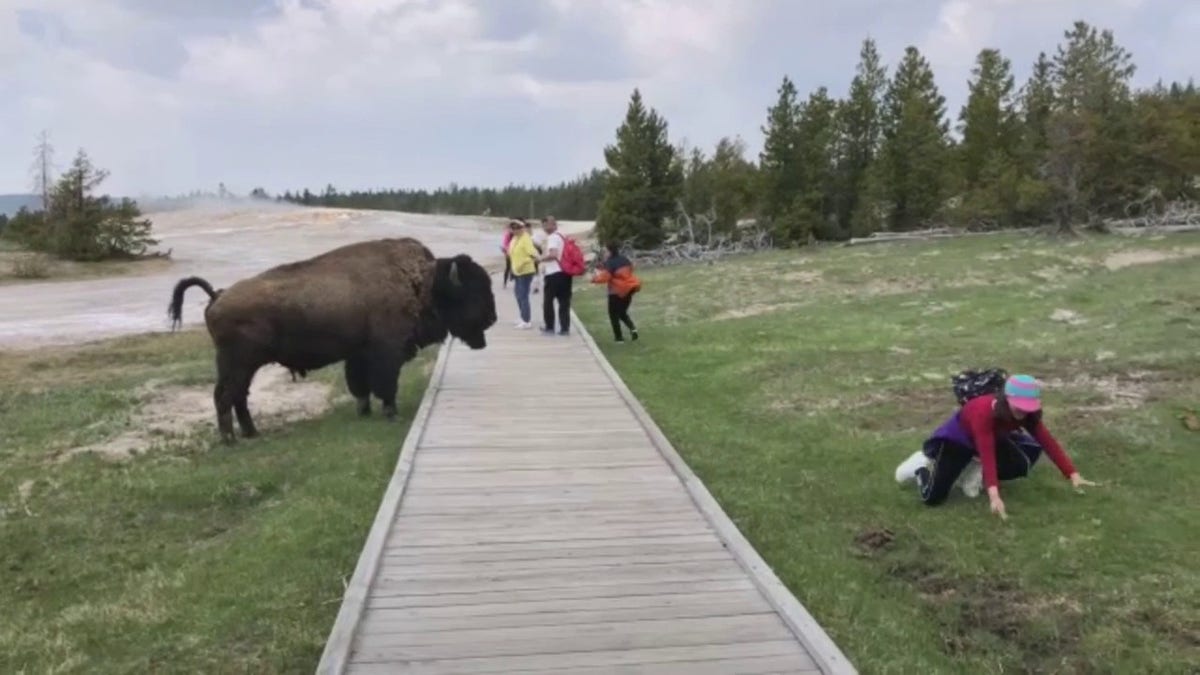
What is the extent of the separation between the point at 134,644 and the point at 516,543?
250 cm

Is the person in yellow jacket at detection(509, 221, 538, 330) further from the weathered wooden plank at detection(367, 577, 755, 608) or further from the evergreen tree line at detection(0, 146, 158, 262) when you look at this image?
the evergreen tree line at detection(0, 146, 158, 262)

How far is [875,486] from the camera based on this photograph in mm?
9500

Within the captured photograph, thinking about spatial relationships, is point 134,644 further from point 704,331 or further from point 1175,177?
point 1175,177

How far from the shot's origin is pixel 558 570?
23.0 ft

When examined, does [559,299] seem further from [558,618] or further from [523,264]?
[558,618]

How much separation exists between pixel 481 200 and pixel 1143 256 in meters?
112

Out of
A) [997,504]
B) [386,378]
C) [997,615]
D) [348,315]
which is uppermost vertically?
[348,315]

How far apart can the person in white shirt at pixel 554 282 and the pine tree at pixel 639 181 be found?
23576 mm

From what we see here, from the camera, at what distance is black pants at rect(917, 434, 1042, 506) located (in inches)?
341

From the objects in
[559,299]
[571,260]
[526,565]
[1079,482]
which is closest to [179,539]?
[526,565]

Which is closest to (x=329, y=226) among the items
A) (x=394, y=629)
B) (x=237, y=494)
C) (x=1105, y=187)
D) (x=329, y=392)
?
(x=1105, y=187)

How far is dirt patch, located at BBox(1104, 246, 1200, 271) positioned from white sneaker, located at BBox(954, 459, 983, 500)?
62.7 ft

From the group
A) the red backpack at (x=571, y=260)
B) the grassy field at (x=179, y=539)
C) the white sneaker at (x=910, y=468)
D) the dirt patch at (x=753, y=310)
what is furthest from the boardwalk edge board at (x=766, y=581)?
the dirt patch at (x=753, y=310)

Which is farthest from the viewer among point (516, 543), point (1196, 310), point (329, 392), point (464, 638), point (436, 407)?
point (1196, 310)
